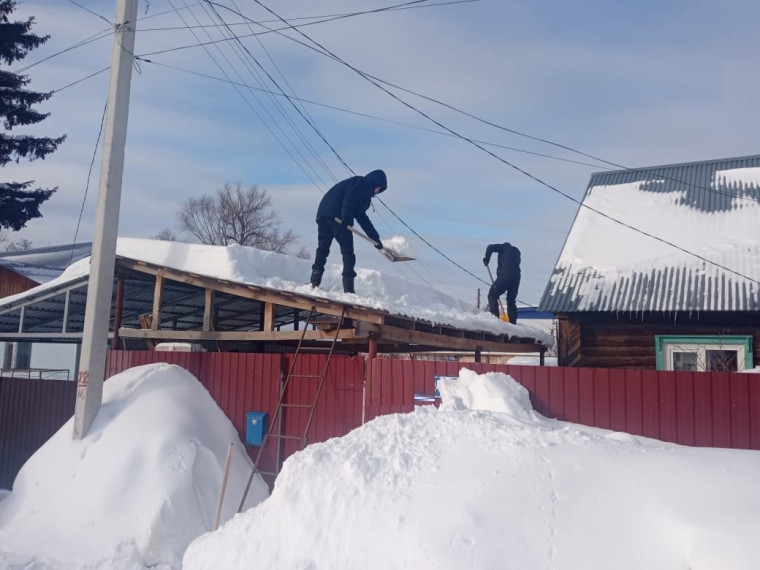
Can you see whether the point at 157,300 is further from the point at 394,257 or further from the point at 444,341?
the point at 444,341

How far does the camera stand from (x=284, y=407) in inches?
410

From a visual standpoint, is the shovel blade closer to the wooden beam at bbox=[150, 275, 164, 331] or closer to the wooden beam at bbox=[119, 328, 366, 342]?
the wooden beam at bbox=[119, 328, 366, 342]

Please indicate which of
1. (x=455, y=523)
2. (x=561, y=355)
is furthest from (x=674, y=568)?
(x=561, y=355)

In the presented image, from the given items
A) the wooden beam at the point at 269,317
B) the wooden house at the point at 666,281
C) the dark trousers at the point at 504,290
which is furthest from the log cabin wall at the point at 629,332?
the wooden beam at the point at 269,317

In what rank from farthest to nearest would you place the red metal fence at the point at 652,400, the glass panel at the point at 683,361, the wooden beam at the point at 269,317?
the glass panel at the point at 683,361 → the wooden beam at the point at 269,317 → the red metal fence at the point at 652,400

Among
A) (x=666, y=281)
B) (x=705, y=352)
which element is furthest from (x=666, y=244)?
(x=705, y=352)

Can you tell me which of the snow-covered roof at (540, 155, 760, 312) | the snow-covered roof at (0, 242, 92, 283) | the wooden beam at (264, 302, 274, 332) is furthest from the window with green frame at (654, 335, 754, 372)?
the snow-covered roof at (0, 242, 92, 283)

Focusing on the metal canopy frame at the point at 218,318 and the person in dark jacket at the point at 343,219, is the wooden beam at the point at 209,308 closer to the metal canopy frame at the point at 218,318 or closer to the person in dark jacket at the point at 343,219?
the metal canopy frame at the point at 218,318

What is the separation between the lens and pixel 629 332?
43.3 ft

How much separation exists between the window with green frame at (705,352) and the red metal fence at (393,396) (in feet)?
14.9

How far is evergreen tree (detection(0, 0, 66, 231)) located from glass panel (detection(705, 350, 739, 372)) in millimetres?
18196

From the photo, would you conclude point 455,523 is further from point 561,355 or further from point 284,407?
point 561,355

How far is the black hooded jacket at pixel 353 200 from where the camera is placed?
11602 mm

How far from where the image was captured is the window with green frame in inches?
488
